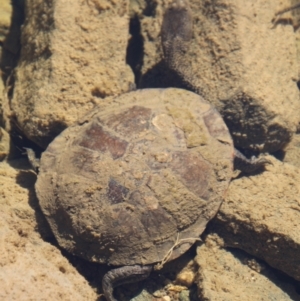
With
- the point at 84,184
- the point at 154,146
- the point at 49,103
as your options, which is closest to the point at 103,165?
the point at 84,184

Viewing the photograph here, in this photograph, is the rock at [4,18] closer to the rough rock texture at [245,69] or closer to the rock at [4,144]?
the rock at [4,144]

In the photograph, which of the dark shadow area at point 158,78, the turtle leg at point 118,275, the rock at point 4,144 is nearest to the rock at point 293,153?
the dark shadow area at point 158,78

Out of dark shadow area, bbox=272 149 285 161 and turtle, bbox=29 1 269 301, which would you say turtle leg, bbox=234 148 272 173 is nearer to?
turtle, bbox=29 1 269 301

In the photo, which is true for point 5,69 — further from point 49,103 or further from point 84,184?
point 84,184

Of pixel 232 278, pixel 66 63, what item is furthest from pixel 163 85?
pixel 232 278

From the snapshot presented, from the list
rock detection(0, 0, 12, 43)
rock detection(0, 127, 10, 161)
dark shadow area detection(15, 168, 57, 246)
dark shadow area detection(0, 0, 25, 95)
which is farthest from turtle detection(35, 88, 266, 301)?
rock detection(0, 0, 12, 43)
